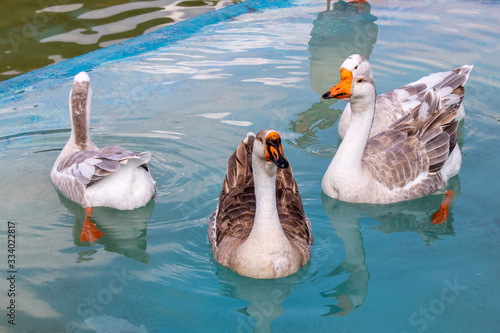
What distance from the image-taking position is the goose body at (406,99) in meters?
6.86

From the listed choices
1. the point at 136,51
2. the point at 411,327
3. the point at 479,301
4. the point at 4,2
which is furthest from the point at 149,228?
the point at 4,2

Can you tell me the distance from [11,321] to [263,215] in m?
2.00

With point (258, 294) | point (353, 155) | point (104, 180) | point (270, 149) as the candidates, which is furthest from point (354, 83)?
point (104, 180)

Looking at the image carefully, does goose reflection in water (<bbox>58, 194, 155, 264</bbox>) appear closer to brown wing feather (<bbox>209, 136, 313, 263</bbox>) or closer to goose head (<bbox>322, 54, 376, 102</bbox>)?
brown wing feather (<bbox>209, 136, 313, 263</bbox>)

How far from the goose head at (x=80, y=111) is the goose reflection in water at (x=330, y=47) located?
2360mm

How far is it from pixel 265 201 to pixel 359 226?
152 centimetres

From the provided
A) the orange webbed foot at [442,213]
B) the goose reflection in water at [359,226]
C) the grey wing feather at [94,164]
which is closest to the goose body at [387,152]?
the goose reflection in water at [359,226]

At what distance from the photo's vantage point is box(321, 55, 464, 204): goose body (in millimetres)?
5742

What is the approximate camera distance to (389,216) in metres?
5.79

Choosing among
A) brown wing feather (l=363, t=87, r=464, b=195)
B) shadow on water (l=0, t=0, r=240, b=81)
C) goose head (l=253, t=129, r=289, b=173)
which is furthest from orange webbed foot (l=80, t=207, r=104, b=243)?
shadow on water (l=0, t=0, r=240, b=81)

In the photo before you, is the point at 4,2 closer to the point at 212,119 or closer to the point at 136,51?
the point at 136,51

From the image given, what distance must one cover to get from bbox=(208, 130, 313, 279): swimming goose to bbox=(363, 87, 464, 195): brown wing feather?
118 cm

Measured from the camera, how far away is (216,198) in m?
5.94

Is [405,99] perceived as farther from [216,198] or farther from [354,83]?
[216,198]
